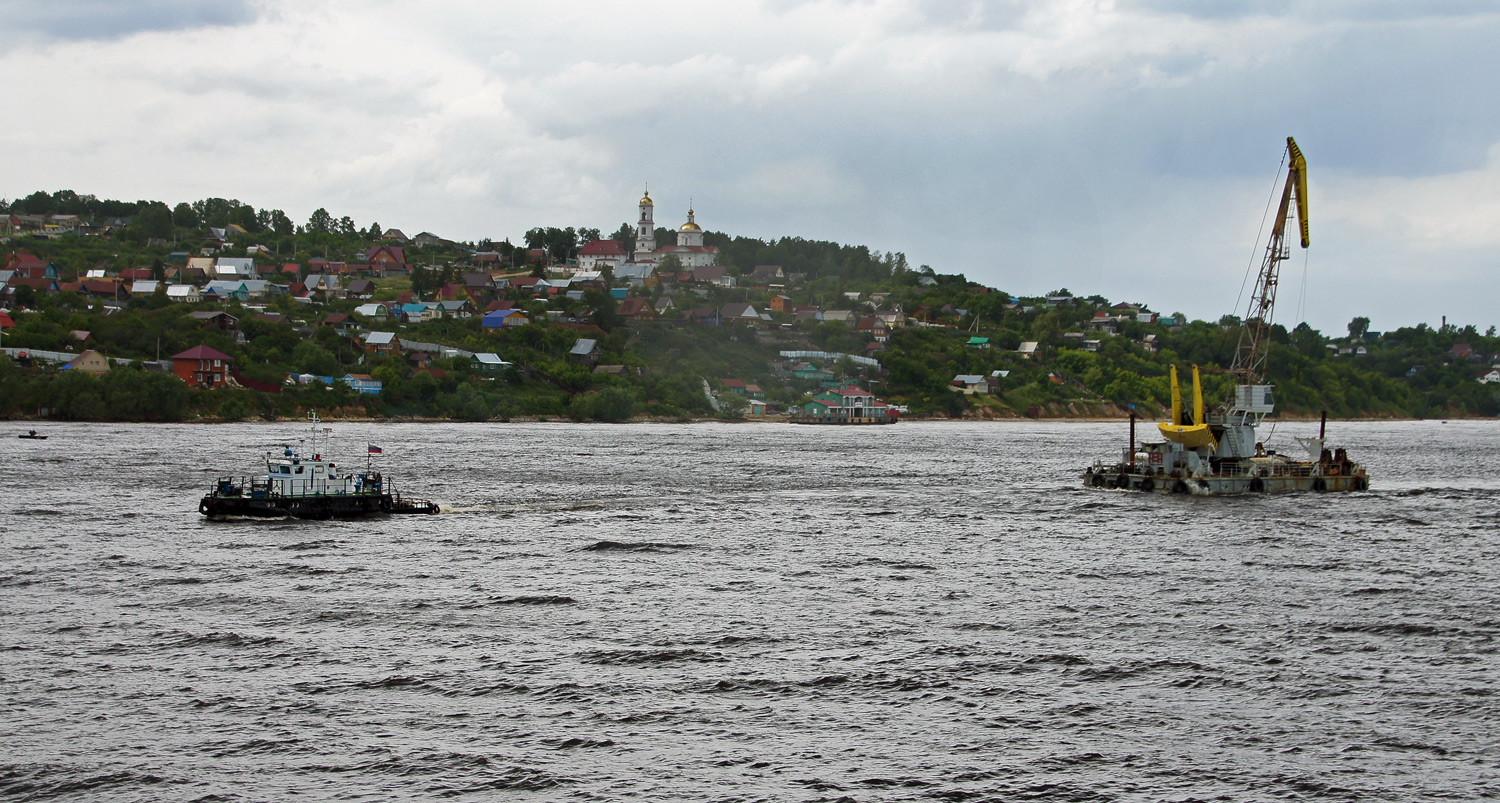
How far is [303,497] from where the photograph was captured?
5966 cm

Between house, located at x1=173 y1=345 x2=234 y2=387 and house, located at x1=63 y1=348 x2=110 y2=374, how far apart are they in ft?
26.8

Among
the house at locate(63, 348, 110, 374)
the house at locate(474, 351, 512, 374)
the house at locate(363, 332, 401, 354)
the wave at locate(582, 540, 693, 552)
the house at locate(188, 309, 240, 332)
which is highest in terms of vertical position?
the house at locate(188, 309, 240, 332)

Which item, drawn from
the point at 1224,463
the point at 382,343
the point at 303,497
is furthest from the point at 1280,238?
the point at 382,343

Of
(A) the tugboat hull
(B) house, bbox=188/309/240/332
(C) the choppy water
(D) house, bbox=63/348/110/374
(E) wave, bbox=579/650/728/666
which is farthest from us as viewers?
(B) house, bbox=188/309/240/332

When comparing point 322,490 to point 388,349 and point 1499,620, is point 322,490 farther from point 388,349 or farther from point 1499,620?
point 388,349

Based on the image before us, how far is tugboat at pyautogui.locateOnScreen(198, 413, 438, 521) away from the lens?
194 ft

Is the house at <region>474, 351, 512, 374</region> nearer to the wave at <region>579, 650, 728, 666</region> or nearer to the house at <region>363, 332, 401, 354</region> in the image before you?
the house at <region>363, 332, 401, 354</region>

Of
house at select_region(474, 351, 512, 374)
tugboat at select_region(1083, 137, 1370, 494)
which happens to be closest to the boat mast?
tugboat at select_region(1083, 137, 1370, 494)

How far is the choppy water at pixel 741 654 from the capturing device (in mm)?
23703

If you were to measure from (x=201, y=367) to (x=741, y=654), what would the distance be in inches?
5647

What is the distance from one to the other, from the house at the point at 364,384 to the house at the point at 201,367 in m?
16.4

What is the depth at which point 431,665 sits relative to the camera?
102ft

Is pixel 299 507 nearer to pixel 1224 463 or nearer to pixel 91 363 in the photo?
pixel 1224 463

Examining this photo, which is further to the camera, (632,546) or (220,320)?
(220,320)
